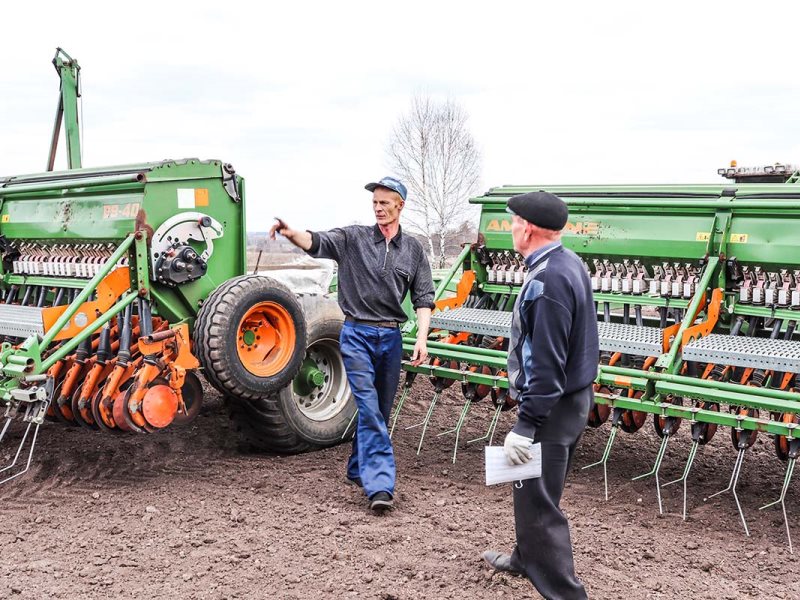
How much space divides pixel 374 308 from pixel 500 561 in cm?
166

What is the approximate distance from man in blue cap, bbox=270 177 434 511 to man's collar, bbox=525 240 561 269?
1.66 m

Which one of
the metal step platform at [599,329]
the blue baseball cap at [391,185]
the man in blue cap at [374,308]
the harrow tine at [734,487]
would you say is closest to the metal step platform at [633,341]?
the metal step platform at [599,329]

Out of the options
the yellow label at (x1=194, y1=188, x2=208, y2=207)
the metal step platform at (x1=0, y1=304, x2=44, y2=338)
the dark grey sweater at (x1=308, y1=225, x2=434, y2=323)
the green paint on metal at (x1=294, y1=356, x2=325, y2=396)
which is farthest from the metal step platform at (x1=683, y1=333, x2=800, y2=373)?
the metal step platform at (x1=0, y1=304, x2=44, y2=338)

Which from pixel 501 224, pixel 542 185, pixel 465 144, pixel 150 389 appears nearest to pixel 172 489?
pixel 150 389

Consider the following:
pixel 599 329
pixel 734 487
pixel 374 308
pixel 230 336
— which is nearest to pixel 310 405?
pixel 230 336

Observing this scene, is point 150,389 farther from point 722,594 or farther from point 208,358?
point 722,594

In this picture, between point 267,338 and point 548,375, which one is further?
point 267,338

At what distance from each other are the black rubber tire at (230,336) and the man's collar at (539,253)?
2340 millimetres

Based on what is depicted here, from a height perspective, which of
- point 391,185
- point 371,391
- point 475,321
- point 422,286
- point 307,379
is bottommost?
point 307,379

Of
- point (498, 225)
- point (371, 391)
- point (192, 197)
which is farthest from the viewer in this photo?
point (498, 225)

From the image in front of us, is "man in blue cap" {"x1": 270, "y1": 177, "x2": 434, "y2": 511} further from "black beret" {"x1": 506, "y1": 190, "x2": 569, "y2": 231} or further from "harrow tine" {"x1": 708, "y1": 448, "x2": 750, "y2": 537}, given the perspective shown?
"harrow tine" {"x1": 708, "y1": 448, "x2": 750, "y2": 537}

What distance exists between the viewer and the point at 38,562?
3992 millimetres

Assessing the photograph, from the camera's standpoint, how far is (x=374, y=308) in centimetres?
485

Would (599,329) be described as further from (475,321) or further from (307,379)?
(307,379)
